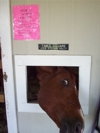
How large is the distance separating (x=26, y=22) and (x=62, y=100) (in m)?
0.52

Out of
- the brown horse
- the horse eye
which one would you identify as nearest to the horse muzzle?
the brown horse

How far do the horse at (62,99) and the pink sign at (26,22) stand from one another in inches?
9.2

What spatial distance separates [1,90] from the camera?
1490mm

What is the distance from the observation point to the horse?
883 millimetres

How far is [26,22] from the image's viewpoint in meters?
1.09

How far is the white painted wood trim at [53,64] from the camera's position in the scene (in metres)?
1.11

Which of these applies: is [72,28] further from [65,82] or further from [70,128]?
[70,128]

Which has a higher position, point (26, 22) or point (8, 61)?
point (26, 22)

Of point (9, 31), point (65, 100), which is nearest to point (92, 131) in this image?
point (65, 100)

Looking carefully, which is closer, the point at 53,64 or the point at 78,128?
the point at 78,128

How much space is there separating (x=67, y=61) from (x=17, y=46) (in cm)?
34

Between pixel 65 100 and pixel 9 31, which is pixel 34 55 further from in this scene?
pixel 65 100

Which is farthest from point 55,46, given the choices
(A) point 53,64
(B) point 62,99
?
(B) point 62,99

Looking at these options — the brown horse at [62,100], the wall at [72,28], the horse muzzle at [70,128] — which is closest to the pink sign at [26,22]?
the wall at [72,28]
